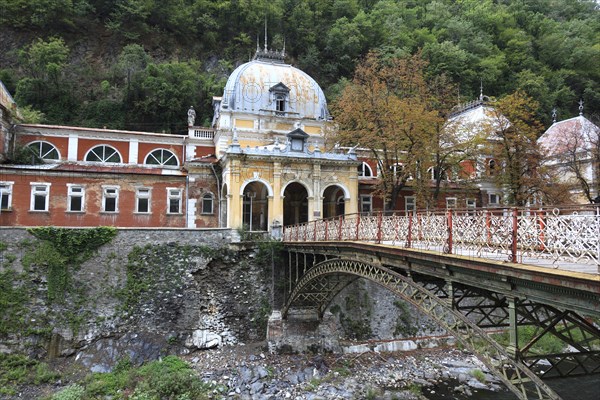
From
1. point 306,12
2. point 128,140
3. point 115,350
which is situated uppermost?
point 306,12

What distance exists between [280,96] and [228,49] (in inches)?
792

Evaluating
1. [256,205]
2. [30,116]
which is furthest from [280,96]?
[30,116]

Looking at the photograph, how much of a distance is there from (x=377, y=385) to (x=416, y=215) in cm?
1073

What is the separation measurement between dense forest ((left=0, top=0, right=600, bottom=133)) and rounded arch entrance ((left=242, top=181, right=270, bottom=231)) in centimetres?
1463

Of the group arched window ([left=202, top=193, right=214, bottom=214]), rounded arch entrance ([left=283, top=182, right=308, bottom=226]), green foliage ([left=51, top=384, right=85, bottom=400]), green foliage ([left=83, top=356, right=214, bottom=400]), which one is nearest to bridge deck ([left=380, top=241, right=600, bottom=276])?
green foliage ([left=83, top=356, right=214, bottom=400])

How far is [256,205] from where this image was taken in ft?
90.1

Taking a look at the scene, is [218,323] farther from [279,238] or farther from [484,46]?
[484,46]

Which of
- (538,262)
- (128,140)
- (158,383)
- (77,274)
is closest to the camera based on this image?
(538,262)

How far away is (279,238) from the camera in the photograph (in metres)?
22.4

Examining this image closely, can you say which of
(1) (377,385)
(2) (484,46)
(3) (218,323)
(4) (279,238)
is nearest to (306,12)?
(2) (484,46)

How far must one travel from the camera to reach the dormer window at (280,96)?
28984 millimetres

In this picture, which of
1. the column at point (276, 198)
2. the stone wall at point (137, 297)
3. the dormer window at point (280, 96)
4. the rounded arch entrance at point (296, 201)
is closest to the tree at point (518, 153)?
the rounded arch entrance at point (296, 201)

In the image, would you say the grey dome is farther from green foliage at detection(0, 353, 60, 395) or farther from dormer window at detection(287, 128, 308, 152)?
green foliage at detection(0, 353, 60, 395)

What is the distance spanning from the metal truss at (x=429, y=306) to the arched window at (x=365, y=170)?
507 inches
